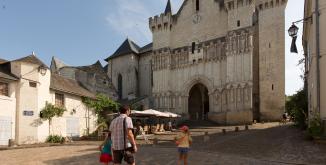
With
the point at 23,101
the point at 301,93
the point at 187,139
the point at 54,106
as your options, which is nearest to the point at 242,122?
the point at 301,93

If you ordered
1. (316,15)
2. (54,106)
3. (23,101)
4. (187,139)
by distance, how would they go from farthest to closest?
(54,106)
(23,101)
(316,15)
(187,139)

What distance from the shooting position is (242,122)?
109 ft

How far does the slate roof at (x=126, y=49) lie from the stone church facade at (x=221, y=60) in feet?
21.2

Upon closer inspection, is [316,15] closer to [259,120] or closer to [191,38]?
[259,120]

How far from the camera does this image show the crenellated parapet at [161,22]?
41.4m

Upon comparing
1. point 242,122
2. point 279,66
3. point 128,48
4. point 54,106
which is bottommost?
point 242,122

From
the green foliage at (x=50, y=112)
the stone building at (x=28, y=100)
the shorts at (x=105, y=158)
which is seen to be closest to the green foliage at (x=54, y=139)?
the stone building at (x=28, y=100)

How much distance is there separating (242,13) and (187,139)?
28.8 m

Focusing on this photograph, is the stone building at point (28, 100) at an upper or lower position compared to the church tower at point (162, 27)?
lower

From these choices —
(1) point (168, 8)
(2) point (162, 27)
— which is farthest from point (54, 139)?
(1) point (168, 8)

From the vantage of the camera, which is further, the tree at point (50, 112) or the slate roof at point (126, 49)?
the slate roof at point (126, 49)

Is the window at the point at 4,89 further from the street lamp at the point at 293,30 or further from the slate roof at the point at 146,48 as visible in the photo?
the slate roof at the point at 146,48

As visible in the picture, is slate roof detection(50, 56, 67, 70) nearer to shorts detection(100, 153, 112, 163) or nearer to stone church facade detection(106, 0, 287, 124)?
stone church facade detection(106, 0, 287, 124)

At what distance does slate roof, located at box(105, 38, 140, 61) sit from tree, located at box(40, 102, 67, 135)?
2579 cm
